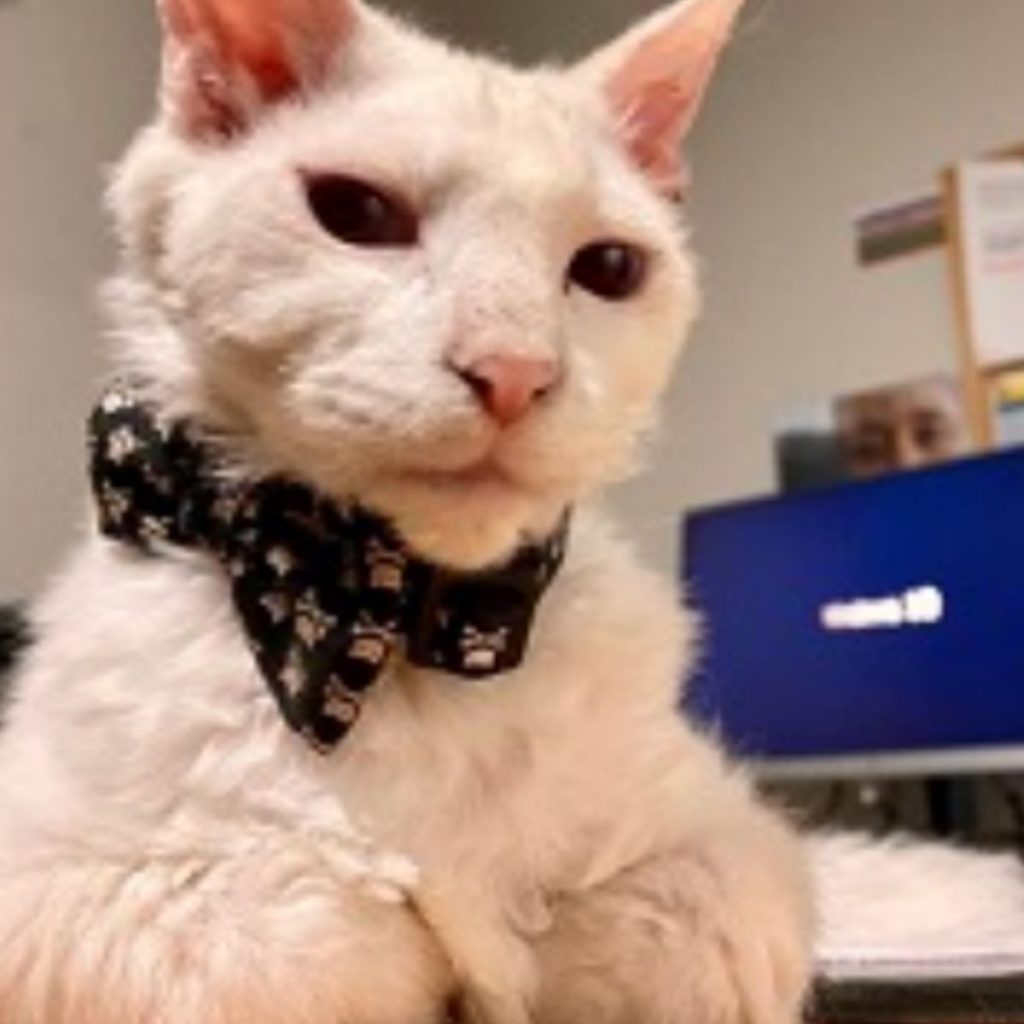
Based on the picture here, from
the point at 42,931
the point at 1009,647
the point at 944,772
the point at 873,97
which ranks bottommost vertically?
the point at 944,772

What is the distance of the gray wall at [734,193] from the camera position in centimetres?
175

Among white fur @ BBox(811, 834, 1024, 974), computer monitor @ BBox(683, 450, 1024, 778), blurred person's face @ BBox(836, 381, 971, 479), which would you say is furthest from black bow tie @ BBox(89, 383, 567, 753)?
blurred person's face @ BBox(836, 381, 971, 479)

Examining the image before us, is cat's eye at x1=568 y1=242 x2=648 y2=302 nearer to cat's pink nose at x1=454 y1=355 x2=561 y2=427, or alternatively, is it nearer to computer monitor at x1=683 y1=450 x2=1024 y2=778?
cat's pink nose at x1=454 y1=355 x2=561 y2=427

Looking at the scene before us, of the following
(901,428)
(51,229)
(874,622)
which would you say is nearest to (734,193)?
(901,428)

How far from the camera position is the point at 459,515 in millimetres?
532

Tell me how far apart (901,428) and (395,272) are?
58.4 inches

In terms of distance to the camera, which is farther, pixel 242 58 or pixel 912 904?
pixel 912 904

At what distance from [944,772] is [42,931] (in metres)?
1.23

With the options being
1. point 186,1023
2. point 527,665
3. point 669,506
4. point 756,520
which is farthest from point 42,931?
point 669,506

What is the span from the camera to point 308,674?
0.54 metres

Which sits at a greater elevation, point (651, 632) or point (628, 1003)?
point (651, 632)

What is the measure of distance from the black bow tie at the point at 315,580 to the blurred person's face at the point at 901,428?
4.44 feet

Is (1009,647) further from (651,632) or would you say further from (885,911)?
(651,632)

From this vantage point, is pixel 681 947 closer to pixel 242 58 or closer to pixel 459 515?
pixel 459 515
